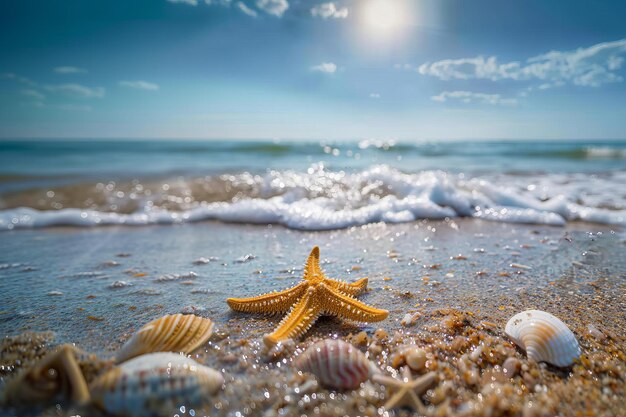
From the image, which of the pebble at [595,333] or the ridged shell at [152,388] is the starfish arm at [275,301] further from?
the pebble at [595,333]

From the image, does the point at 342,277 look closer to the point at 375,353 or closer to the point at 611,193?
the point at 375,353

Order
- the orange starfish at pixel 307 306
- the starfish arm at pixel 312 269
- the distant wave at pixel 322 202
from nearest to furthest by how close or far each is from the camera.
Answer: the orange starfish at pixel 307 306 → the starfish arm at pixel 312 269 → the distant wave at pixel 322 202

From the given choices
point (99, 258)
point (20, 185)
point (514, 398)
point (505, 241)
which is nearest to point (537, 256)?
point (505, 241)

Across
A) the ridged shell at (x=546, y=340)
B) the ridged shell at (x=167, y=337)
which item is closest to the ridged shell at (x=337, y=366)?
the ridged shell at (x=167, y=337)

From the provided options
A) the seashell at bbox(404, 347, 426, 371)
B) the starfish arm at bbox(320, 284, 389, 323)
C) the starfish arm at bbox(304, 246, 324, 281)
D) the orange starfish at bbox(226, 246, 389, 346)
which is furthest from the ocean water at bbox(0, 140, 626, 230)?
the seashell at bbox(404, 347, 426, 371)

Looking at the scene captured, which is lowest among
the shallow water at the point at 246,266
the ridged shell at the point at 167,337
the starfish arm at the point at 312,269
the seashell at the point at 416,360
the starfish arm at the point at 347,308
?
the shallow water at the point at 246,266

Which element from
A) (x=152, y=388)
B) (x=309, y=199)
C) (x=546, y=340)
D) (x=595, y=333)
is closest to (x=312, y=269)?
(x=152, y=388)
